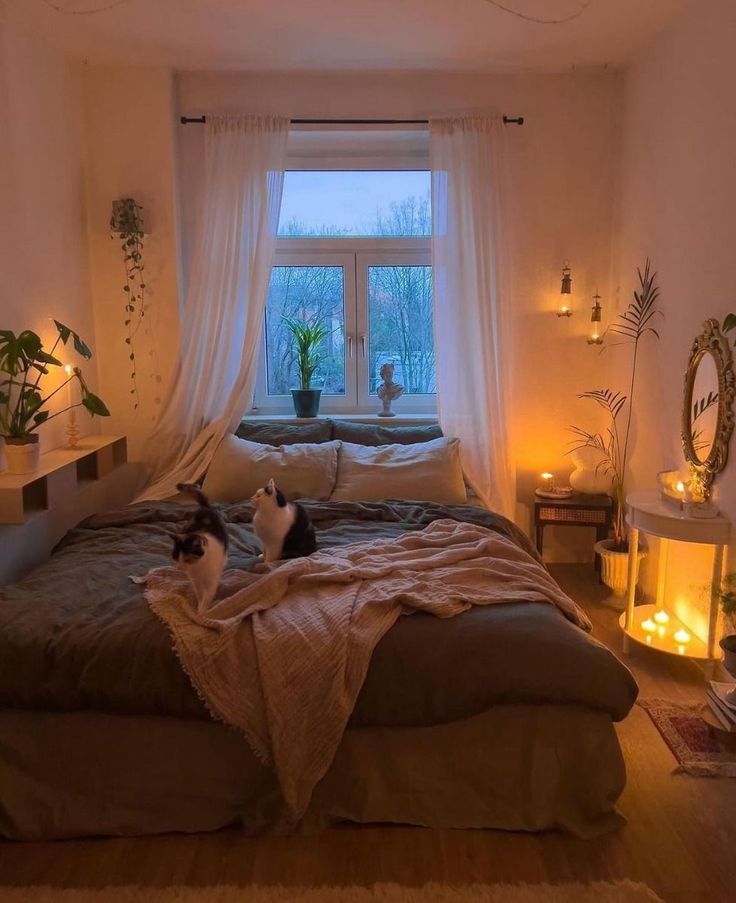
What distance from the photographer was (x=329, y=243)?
4344 millimetres

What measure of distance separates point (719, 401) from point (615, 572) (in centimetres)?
120

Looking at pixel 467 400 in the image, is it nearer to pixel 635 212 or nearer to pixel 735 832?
pixel 635 212

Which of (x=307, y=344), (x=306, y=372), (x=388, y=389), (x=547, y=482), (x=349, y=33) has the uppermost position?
(x=349, y=33)

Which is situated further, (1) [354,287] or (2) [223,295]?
(1) [354,287]

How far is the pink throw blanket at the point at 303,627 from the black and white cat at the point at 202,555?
6 cm

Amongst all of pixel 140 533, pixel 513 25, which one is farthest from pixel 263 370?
pixel 513 25

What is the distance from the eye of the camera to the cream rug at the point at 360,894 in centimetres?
177

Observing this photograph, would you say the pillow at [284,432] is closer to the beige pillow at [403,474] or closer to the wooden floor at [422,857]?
the beige pillow at [403,474]

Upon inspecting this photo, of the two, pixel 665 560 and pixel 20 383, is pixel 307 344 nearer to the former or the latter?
pixel 20 383

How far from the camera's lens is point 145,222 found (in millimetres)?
3932

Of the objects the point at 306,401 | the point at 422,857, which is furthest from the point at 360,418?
the point at 422,857

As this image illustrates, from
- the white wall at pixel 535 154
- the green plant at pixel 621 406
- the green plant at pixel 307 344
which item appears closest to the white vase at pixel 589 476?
the green plant at pixel 621 406

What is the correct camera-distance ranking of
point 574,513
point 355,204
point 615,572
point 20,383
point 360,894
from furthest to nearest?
1. point 355,204
2. point 574,513
3. point 615,572
4. point 20,383
5. point 360,894

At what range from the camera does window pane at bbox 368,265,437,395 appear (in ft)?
14.4
